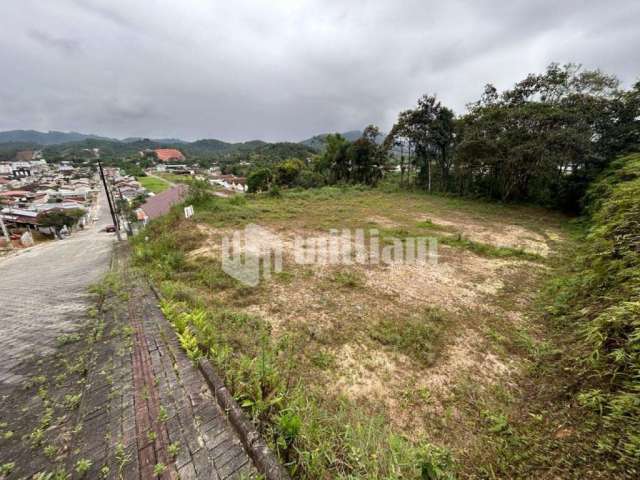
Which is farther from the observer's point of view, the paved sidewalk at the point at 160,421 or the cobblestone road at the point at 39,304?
the cobblestone road at the point at 39,304

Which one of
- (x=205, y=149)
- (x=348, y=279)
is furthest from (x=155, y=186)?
(x=205, y=149)

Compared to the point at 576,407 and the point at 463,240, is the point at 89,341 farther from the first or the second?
the point at 463,240

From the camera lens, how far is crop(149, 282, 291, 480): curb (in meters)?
1.57

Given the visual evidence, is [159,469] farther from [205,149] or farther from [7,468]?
[205,149]

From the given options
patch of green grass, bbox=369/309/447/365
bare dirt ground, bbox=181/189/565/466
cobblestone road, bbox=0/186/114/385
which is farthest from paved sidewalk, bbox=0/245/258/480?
patch of green grass, bbox=369/309/447/365

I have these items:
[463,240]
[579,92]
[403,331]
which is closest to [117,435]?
[403,331]

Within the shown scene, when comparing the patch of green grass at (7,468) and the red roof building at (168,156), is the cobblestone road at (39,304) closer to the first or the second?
the patch of green grass at (7,468)

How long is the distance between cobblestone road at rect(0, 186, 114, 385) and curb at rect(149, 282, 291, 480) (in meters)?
2.14

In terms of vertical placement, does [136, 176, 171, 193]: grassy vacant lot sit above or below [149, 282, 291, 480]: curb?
above

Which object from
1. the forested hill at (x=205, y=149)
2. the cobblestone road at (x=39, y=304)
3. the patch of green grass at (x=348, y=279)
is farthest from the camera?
the forested hill at (x=205, y=149)

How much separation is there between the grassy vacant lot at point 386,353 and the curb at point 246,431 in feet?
0.26

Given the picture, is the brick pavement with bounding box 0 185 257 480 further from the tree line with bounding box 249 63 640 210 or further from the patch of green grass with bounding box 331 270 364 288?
the tree line with bounding box 249 63 640 210

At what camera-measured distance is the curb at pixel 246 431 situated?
1.57 meters

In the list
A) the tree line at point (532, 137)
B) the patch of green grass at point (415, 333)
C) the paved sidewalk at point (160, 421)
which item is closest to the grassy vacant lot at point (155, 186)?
the tree line at point (532, 137)
